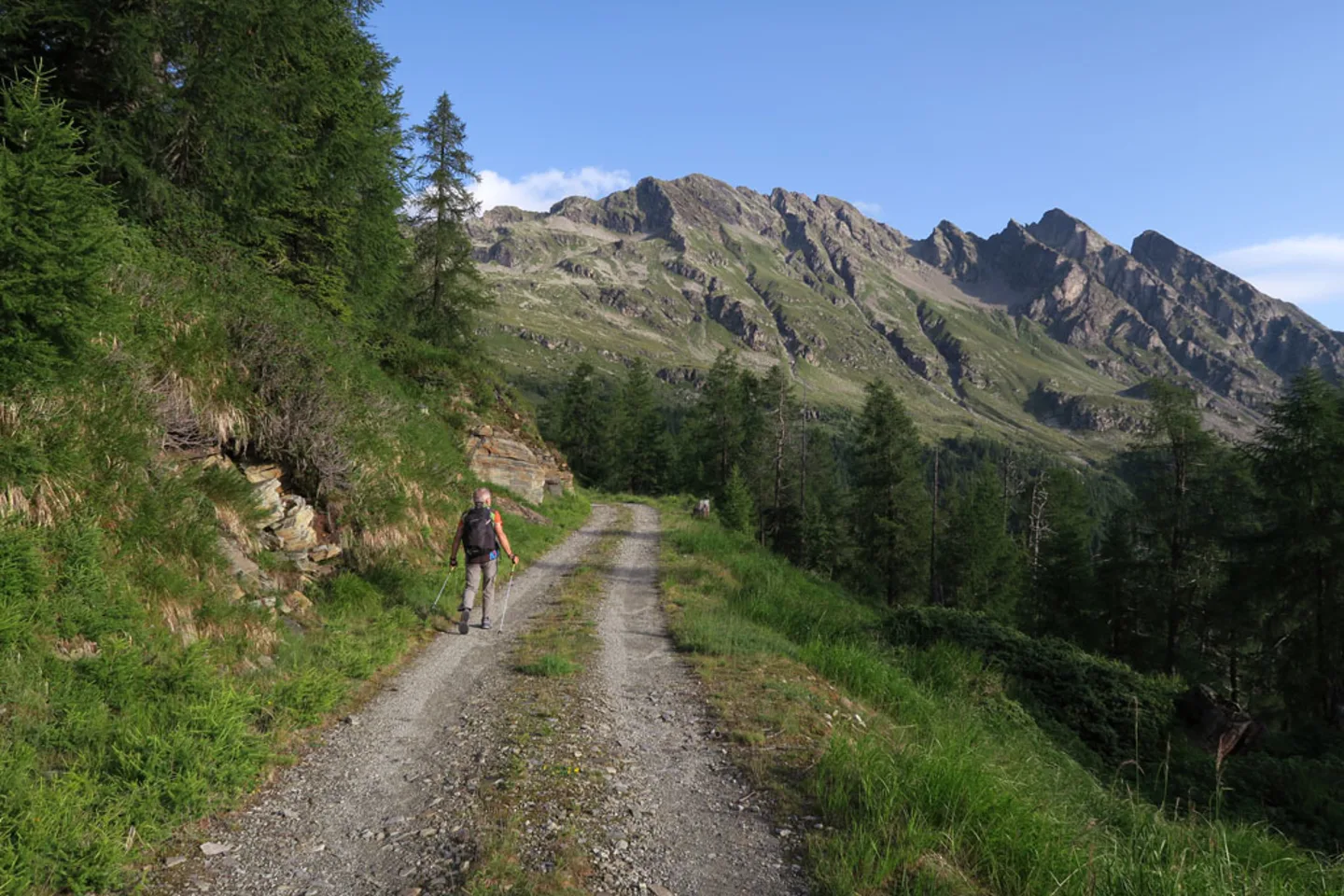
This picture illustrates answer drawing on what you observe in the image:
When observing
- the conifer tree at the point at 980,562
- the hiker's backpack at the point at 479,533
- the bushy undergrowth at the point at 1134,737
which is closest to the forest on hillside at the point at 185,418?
the hiker's backpack at the point at 479,533

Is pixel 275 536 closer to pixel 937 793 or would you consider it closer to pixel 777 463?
pixel 937 793

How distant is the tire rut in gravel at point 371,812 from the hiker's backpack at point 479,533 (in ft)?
10.3

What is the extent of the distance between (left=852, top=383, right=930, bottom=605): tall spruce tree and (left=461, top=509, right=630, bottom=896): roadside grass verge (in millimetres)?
36544

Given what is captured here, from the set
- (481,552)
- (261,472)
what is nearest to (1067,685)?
(481,552)

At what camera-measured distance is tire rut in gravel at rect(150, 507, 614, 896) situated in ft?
12.6

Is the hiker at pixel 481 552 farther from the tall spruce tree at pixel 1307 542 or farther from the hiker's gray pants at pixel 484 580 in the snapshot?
the tall spruce tree at pixel 1307 542

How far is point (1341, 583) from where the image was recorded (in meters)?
21.9

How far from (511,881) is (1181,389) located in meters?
Answer: 36.3

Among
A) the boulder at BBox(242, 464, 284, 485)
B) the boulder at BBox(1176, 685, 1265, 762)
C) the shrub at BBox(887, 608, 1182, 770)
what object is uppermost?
the boulder at BBox(242, 464, 284, 485)

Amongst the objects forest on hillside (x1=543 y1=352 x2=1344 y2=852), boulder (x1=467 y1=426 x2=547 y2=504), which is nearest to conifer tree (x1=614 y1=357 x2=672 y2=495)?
forest on hillside (x1=543 y1=352 x2=1344 y2=852)

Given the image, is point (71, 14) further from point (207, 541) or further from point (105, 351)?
point (207, 541)

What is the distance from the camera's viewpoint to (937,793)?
4.63 metres

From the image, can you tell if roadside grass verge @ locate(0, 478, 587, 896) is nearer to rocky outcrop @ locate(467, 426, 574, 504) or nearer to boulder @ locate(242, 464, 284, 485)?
boulder @ locate(242, 464, 284, 485)

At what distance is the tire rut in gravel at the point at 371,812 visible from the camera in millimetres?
3840
